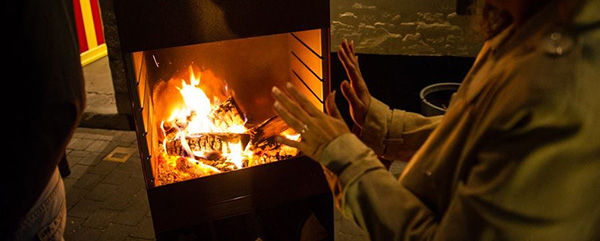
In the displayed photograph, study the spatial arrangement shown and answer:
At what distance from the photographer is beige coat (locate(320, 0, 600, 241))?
1053mm

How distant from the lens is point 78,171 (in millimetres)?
4504

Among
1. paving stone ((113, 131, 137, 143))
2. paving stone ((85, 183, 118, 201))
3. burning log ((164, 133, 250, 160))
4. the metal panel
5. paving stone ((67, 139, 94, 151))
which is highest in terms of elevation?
the metal panel

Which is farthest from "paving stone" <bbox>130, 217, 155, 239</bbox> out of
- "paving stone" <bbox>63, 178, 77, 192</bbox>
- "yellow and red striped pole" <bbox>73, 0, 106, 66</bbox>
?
"yellow and red striped pole" <bbox>73, 0, 106, 66</bbox>

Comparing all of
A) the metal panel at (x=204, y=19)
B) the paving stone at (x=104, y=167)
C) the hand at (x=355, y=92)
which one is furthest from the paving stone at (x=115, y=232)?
the hand at (x=355, y=92)

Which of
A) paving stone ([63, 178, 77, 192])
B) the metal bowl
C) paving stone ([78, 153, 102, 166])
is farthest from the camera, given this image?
paving stone ([78, 153, 102, 166])

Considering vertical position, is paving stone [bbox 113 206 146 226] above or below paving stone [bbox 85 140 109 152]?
below

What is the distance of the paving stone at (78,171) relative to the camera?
14.5 feet

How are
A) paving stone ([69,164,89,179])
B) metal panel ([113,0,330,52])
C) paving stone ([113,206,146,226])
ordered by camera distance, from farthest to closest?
1. paving stone ([69,164,89,179])
2. paving stone ([113,206,146,226])
3. metal panel ([113,0,330,52])

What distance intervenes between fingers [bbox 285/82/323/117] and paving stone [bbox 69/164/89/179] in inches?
138

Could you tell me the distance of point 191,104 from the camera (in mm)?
3104

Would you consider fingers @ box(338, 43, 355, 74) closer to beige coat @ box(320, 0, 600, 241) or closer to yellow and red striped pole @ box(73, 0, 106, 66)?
beige coat @ box(320, 0, 600, 241)

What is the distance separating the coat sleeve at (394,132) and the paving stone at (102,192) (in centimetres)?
285

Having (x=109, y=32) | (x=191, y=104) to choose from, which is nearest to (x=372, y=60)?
(x=191, y=104)

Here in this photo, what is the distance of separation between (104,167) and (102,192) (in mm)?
474
